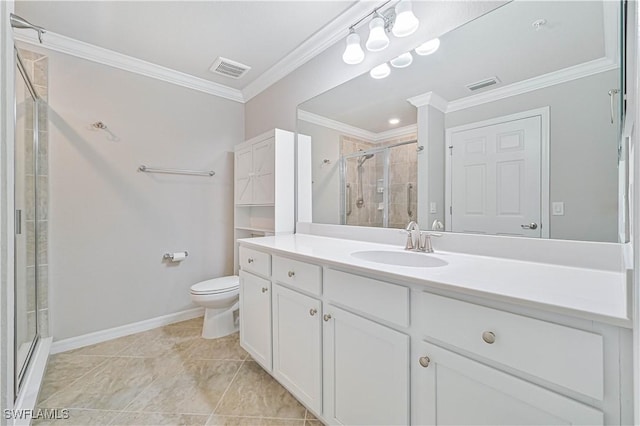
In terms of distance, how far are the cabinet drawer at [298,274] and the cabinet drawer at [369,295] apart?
5cm

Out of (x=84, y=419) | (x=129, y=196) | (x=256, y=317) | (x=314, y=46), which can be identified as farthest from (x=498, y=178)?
(x=129, y=196)

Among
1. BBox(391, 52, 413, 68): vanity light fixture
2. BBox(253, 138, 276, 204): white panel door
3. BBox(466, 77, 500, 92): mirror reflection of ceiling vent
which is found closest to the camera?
BBox(466, 77, 500, 92): mirror reflection of ceiling vent

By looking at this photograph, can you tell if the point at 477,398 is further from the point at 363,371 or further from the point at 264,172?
the point at 264,172

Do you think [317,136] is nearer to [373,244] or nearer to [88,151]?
[373,244]

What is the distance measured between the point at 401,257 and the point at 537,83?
36.6 inches

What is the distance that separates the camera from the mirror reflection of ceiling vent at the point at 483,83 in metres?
1.21

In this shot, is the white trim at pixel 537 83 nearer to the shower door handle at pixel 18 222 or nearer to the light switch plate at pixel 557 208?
the light switch plate at pixel 557 208

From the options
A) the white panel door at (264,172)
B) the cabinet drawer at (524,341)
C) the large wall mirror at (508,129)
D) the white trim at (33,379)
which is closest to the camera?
the cabinet drawer at (524,341)

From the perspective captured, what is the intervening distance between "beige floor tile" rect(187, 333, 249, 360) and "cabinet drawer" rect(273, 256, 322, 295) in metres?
0.89

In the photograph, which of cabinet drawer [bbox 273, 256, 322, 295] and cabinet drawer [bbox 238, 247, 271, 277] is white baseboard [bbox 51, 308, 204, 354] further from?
cabinet drawer [bbox 273, 256, 322, 295]

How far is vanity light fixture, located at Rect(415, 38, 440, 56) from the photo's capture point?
142 centimetres

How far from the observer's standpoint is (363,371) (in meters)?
1.04

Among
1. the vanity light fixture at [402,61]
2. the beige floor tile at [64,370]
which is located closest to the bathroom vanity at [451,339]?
the vanity light fixture at [402,61]

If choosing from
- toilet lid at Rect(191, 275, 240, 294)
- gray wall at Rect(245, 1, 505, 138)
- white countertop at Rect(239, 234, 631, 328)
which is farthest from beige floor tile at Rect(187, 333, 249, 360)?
gray wall at Rect(245, 1, 505, 138)
